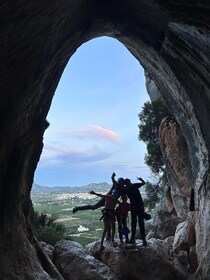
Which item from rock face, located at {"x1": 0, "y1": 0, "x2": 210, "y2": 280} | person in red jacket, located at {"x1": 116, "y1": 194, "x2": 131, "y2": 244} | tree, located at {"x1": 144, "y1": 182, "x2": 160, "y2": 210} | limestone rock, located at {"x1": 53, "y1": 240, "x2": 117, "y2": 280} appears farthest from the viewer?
tree, located at {"x1": 144, "y1": 182, "x2": 160, "y2": 210}

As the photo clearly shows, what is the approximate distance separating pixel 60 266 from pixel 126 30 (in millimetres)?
9285

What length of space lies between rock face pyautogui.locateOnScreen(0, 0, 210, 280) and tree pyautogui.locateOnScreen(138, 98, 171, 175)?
11000 millimetres

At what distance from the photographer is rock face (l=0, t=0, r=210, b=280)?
8094 mm

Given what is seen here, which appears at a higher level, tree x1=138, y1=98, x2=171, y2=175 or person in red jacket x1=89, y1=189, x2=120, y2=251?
tree x1=138, y1=98, x2=171, y2=175

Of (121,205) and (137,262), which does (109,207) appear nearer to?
(121,205)

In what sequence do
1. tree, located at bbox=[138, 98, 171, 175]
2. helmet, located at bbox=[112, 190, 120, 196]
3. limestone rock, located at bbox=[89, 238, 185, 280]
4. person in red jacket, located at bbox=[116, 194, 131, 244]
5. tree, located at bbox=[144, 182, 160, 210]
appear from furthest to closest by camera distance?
tree, located at bbox=[144, 182, 160, 210], tree, located at bbox=[138, 98, 171, 175], person in red jacket, located at bbox=[116, 194, 131, 244], helmet, located at bbox=[112, 190, 120, 196], limestone rock, located at bbox=[89, 238, 185, 280]

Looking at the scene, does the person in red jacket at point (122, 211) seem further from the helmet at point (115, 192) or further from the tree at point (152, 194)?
the tree at point (152, 194)

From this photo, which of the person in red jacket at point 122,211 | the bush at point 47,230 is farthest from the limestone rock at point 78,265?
the bush at point 47,230

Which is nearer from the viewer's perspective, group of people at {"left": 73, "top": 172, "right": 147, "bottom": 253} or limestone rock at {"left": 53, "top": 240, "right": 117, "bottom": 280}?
limestone rock at {"left": 53, "top": 240, "right": 117, "bottom": 280}

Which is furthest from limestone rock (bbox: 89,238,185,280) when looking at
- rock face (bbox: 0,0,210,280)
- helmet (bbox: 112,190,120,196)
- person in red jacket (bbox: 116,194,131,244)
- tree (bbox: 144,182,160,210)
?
tree (bbox: 144,182,160,210)

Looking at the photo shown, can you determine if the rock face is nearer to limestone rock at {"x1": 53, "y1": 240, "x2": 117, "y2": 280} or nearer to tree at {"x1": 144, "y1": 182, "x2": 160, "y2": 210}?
limestone rock at {"x1": 53, "y1": 240, "x2": 117, "y2": 280}

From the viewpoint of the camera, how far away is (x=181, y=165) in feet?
67.6

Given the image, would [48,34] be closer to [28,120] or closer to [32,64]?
[32,64]

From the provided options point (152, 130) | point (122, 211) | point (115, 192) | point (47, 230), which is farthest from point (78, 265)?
point (152, 130)
